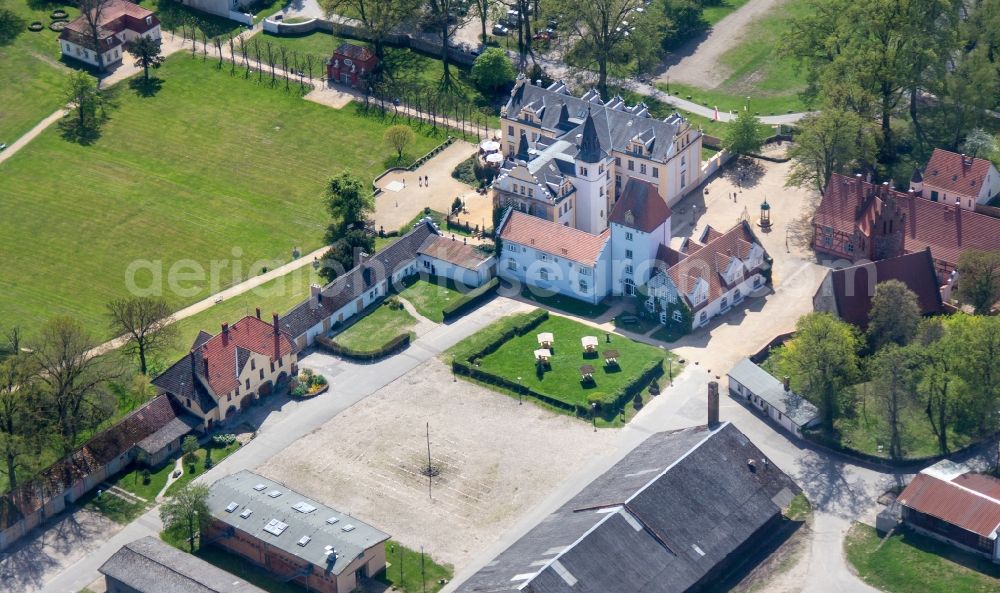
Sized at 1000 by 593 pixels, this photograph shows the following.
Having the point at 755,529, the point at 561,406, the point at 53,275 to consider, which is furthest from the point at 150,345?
the point at 755,529

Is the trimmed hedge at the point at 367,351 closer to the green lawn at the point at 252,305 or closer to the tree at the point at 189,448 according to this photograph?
the green lawn at the point at 252,305

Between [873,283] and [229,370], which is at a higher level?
[873,283]

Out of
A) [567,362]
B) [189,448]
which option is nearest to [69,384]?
[189,448]

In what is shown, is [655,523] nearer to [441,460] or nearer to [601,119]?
[441,460]

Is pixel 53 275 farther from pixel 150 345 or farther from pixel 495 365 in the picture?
pixel 495 365

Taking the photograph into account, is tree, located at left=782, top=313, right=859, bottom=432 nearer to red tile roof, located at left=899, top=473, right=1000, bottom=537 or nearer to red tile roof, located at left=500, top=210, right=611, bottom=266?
red tile roof, located at left=899, top=473, right=1000, bottom=537

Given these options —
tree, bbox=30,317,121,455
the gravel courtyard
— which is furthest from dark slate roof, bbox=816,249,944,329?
tree, bbox=30,317,121,455

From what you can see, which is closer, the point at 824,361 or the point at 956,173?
the point at 824,361
